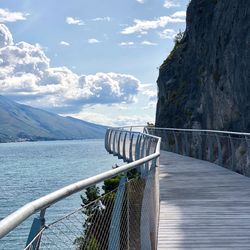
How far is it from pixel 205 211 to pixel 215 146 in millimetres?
8022

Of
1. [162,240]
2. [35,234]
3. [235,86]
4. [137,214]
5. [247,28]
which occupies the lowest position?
[162,240]

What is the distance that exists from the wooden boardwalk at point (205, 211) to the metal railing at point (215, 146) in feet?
1.94

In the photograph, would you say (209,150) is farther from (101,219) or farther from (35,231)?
(35,231)

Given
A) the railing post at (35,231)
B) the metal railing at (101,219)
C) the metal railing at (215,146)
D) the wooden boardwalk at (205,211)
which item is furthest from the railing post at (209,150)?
the railing post at (35,231)

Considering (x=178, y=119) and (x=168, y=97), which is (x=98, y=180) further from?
(x=168, y=97)

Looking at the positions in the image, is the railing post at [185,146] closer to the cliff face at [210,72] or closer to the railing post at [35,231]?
the cliff face at [210,72]

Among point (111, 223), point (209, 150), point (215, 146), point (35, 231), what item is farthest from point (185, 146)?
point (35, 231)

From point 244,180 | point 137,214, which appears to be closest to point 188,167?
point 244,180

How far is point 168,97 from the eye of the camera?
137 ft

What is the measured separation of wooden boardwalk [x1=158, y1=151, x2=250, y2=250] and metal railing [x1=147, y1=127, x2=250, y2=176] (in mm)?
592

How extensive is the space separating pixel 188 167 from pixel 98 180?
1271 centimetres

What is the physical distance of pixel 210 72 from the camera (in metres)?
31.2

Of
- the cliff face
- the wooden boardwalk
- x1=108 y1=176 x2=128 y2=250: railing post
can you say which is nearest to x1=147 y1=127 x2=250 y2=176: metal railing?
the wooden boardwalk

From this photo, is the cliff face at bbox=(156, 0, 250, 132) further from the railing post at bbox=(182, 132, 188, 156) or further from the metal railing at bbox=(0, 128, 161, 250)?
the metal railing at bbox=(0, 128, 161, 250)
